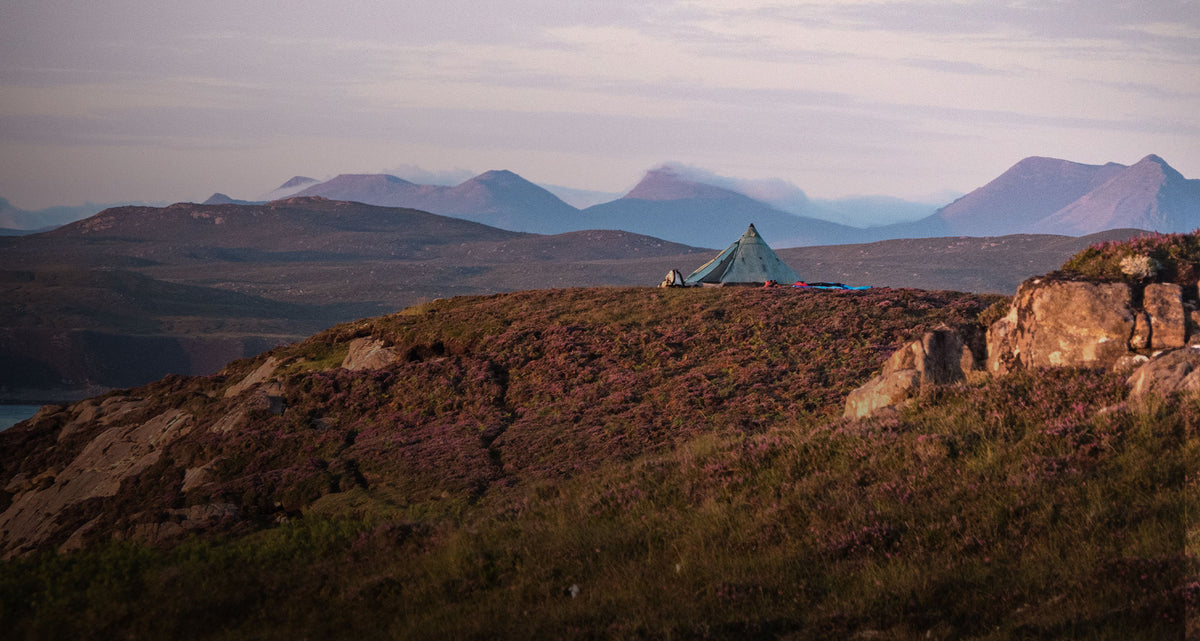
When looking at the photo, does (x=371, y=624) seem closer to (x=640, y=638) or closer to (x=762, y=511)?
(x=640, y=638)

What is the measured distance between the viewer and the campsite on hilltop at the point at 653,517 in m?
10.5

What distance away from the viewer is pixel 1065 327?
57.6 feet

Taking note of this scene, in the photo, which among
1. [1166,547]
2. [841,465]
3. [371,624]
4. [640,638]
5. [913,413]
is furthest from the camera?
[913,413]

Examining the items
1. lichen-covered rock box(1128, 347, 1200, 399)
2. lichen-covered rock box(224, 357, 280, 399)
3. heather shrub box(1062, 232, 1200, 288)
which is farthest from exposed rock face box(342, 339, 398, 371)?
Answer: lichen-covered rock box(1128, 347, 1200, 399)

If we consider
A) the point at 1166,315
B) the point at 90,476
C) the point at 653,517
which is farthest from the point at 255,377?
the point at 1166,315

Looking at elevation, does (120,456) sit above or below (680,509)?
below

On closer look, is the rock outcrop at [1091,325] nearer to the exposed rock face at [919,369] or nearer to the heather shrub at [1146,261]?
the heather shrub at [1146,261]

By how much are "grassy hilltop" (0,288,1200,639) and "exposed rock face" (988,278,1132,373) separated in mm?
1275

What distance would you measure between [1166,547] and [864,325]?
21992mm

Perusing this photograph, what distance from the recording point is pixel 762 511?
44.2 ft

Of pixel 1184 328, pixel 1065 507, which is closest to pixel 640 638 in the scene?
pixel 1065 507

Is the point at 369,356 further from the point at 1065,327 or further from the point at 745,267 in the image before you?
Result: the point at 1065,327

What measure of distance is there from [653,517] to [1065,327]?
8814mm

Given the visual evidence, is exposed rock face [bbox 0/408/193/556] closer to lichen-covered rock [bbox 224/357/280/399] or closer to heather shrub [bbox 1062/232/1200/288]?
lichen-covered rock [bbox 224/357/280/399]
